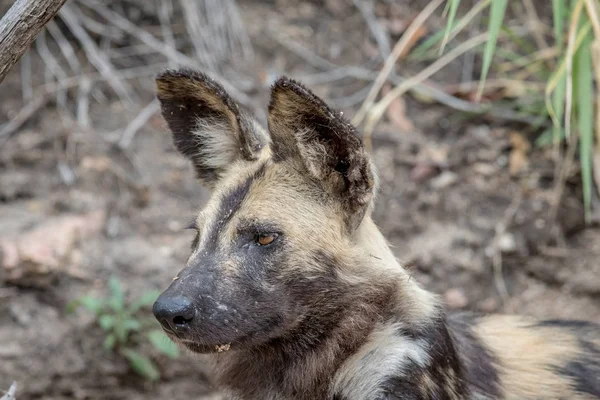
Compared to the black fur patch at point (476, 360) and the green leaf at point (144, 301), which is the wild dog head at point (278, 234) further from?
the green leaf at point (144, 301)

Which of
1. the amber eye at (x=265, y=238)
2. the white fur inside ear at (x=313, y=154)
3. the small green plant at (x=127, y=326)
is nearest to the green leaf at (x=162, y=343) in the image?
the small green plant at (x=127, y=326)

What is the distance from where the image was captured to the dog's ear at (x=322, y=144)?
2838 millimetres

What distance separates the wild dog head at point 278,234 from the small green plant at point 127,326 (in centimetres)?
164

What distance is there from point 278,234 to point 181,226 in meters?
2.47

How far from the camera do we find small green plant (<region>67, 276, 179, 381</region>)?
481 centimetres

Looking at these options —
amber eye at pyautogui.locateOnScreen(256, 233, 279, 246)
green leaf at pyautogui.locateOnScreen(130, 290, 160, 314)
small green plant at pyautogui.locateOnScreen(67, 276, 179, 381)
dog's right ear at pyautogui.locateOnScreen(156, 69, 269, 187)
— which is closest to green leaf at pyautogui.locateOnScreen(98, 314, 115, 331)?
small green plant at pyautogui.locateOnScreen(67, 276, 179, 381)

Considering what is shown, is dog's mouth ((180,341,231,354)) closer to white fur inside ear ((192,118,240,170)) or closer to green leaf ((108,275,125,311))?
white fur inside ear ((192,118,240,170))

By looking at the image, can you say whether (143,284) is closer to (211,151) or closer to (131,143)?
(131,143)

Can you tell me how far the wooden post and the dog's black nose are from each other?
935 mm

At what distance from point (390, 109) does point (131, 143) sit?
6.27 ft

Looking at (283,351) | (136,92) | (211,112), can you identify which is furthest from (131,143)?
(283,351)

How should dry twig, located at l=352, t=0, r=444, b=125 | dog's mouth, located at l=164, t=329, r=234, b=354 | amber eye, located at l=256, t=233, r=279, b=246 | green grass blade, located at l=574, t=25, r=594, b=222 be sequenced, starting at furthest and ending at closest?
dry twig, located at l=352, t=0, r=444, b=125, green grass blade, located at l=574, t=25, r=594, b=222, amber eye, located at l=256, t=233, r=279, b=246, dog's mouth, located at l=164, t=329, r=234, b=354

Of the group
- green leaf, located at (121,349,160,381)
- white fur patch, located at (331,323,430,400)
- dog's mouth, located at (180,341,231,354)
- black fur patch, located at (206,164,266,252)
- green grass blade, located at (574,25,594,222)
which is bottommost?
green leaf, located at (121,349,160,381)

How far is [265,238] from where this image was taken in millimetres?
3102
